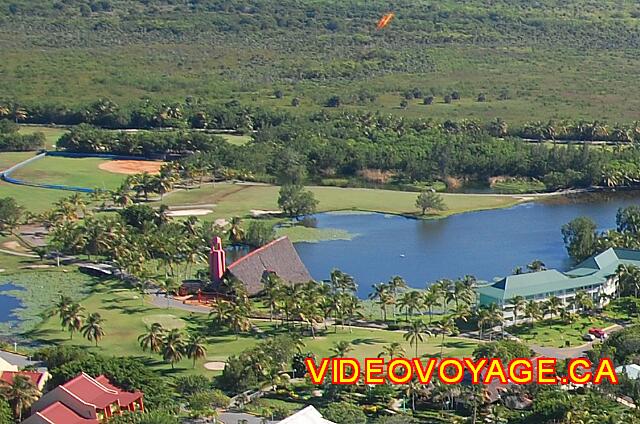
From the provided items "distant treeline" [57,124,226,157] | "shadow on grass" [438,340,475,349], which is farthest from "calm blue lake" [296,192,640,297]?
"distant treeline" [57,124,226,157]

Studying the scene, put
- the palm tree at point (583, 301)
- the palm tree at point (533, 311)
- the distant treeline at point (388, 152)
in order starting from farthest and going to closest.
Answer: the distant treeline at point (388, 152) → the palm tree at point (583, 301) → the palm tree at point (533, 311)

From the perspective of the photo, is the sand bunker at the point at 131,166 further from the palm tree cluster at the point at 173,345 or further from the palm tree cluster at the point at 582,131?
the palm tree cluster at the point at 173,345

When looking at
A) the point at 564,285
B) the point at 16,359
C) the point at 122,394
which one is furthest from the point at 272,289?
the point at 122,394

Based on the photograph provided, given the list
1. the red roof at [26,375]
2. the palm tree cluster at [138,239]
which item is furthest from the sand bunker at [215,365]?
the palm tree cluster at [138,239]

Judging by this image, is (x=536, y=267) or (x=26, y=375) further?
(x=536, y=267)

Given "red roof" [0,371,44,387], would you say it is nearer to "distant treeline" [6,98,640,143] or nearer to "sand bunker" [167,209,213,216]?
"sand bunker" [167,209,213,216]

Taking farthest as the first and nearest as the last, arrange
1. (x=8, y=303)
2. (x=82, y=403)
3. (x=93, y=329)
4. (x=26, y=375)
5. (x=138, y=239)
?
1. (x=138, y=239)
2. (x=8, y=303)
3. (x=93, y=329)
4. (x=26, y=375)
5. (x=82, y=403)

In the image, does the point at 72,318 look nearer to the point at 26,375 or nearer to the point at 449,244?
the point at 26,375

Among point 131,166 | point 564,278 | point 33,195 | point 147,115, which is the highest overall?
point 147,115
